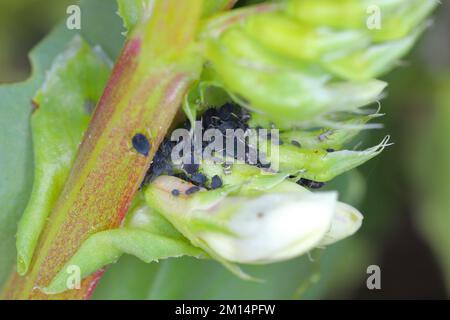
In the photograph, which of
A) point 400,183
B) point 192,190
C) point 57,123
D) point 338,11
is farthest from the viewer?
point 400,183

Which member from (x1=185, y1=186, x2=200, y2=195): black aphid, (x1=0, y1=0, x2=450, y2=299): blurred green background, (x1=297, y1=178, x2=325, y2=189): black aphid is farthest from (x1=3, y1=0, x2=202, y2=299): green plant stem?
(x1=0, y1=0, x2=450, y2=299): blurred green background

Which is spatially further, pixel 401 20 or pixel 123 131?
pixel 123 131

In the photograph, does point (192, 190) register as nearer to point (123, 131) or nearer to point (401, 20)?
point (123, 131)

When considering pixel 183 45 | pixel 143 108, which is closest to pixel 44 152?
pixel 143 108

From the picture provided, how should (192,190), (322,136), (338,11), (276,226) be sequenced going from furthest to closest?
(322,136)
(192,190)
(276,226)
(338,11)

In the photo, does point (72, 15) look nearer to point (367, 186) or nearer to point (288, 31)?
point (288, 31)

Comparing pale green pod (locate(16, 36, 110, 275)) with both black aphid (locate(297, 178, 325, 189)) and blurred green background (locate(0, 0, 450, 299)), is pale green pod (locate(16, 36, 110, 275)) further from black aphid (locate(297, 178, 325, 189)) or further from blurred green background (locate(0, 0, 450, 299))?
blurred green background (locate(0, 0, 450, 299))

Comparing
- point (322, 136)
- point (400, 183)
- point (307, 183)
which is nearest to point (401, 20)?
point (322, 136)

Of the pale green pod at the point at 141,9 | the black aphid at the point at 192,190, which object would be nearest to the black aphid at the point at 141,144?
the black aphid at the point at 192,190

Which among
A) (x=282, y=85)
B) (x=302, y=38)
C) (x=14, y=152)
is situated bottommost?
(x=14, y=152)
